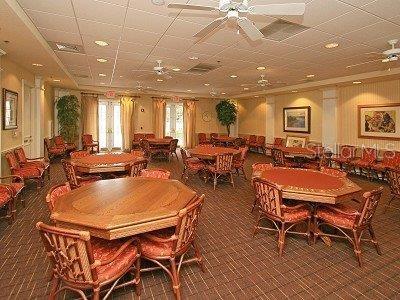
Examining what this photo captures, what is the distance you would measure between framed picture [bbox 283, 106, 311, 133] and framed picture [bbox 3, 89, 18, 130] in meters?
9.16

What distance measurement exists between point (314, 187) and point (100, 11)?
357 centimetres

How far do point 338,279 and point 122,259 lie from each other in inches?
82.4

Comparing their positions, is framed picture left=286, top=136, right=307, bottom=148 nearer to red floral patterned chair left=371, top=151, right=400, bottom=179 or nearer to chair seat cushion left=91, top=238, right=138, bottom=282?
red floral patterned chair left=371, top=151, right=400, bottom=179

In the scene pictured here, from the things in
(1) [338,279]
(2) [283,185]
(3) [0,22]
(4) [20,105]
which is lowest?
(1) [338,279]

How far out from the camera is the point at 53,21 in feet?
12.1

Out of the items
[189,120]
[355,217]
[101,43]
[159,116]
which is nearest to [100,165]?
[101,43]

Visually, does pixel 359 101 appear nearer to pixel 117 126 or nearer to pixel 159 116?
pixel 159 116

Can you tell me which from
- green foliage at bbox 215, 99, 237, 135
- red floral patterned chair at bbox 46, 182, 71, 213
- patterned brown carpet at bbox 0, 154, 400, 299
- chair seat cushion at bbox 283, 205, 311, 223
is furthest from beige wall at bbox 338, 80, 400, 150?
red floral patterned chair at bbox 46, 182, 71, 213

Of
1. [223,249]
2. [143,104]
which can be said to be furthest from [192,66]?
[143,104]

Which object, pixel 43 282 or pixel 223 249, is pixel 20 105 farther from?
pixel 223 249

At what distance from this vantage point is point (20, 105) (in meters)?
6.14

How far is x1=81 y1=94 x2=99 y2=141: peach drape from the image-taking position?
1098 centimetres

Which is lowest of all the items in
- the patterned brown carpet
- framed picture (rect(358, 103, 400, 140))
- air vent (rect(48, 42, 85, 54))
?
the patterned brown carpet

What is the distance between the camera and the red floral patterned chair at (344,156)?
24.4 ft
